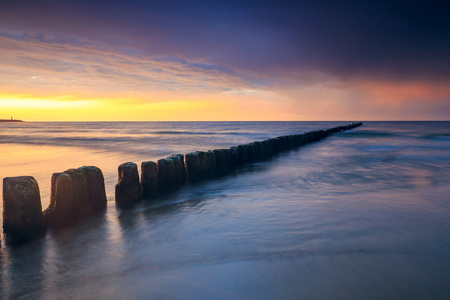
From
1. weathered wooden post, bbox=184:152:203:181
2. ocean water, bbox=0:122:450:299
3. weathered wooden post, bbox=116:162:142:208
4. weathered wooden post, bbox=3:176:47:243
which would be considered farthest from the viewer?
weathered wooden post, bbox=184:152:203:181

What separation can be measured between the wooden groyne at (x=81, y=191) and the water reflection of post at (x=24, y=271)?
8.6 inches

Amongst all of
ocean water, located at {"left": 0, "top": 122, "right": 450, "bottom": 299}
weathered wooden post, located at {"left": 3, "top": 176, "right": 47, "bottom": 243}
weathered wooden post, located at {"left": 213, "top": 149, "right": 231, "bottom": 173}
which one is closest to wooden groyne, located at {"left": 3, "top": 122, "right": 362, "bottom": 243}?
weathered wooden post, located at {"left": 3, "top": 176, "right": 47, "bottom": 243}

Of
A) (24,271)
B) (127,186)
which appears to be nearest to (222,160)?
(127,186)

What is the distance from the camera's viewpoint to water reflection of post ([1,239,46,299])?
2.46 m

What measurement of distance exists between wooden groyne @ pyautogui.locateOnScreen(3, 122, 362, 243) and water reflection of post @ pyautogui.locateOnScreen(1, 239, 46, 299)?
8.6 inches

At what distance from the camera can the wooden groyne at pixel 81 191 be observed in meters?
3.30

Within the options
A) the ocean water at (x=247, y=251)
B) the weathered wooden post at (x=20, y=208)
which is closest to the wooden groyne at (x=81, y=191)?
the weathered wooden post at (x=20, y=208)

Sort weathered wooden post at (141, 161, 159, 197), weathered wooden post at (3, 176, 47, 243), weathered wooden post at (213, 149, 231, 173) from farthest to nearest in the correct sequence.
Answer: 1. weathered wooden post at (213, 149, 231, 173)
2. weathered wooden post at (141, 161, 159, 197)
3. weathered wooden post at (3, 176, 47, 243)

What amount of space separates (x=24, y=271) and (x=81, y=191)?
145 cm

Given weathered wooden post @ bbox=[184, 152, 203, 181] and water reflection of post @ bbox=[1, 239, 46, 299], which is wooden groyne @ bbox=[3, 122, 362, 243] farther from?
water reflection of post @ bbox=[1, 239, 46, 299]

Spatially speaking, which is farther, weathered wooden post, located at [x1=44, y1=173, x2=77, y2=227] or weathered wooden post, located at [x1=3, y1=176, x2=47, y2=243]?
weathered wooden post, located at [x1=44, y1=173, x2=77, y2=227]

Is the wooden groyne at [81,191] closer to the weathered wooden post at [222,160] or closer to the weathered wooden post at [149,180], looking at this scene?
the weathered wooden post at [149,180]

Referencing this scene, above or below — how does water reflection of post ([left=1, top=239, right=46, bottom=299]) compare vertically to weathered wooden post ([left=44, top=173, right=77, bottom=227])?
below

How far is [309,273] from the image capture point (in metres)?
2.59
